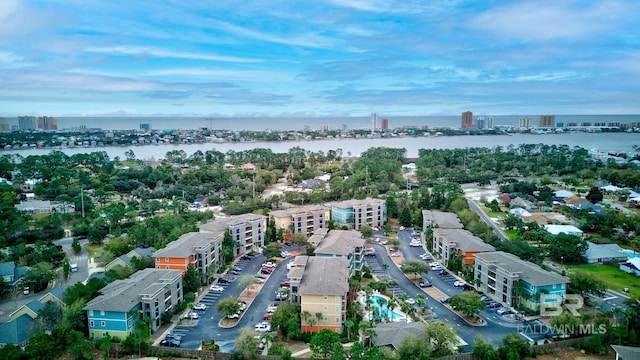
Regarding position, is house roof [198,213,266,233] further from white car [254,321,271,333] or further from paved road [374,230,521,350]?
white car [254,321,271,333]

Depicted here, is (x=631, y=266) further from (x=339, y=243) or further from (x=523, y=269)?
(x=339, y=243)

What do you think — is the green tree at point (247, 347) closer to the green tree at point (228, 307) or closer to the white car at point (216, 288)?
the green tree at point (228, 307)

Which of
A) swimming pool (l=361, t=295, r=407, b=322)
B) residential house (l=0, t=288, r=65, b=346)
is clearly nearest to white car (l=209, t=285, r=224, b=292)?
residential house (l=0, t=288, r=65, b=346)

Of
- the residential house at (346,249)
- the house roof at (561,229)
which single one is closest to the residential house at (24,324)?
the residential house at (346,249)

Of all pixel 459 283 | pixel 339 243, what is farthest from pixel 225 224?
pixel 459 283

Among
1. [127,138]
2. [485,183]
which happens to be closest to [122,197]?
[485,183]
